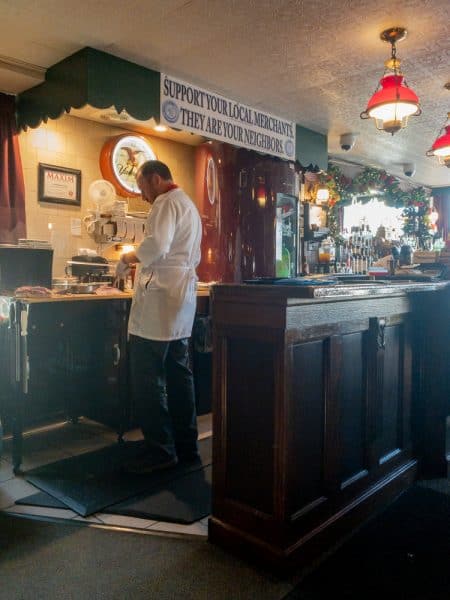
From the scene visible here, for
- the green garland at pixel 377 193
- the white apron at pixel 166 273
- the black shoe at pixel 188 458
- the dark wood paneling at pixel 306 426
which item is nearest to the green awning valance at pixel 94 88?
the white apron at pixel 166 273

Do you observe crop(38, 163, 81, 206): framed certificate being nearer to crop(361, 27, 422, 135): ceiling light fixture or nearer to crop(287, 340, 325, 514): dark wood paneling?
crop(361, 27, 422, 135): ceiling light fixture

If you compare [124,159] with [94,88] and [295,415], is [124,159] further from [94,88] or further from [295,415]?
[295,415]

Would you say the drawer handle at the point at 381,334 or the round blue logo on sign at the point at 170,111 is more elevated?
the round blue logo on sign at the point at 170,111

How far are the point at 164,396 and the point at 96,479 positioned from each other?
0.59 meters

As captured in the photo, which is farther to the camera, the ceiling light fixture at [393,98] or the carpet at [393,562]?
the ceiling light fixture at [393,98]

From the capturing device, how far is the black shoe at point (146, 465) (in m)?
2.81

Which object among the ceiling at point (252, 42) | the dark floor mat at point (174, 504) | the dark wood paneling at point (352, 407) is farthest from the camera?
the ceiling at point (252, 42)

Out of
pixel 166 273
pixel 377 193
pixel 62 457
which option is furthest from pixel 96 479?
pixel 377 193

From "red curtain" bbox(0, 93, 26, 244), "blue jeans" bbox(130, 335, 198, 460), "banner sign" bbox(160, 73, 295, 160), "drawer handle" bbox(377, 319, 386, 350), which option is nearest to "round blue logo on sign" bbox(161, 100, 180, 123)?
"banner sign" bbox(160, 73, 295, 160)

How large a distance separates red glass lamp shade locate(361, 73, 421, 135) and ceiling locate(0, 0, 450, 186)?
304 mm

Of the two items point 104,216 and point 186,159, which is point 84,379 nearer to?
point 104,216

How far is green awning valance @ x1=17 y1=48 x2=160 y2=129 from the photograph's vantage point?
3.52 m

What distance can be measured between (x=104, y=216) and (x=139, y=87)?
3.98 feet

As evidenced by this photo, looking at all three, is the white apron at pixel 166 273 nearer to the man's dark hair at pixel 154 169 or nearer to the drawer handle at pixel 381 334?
the man's dark hair at pixel 154 169
